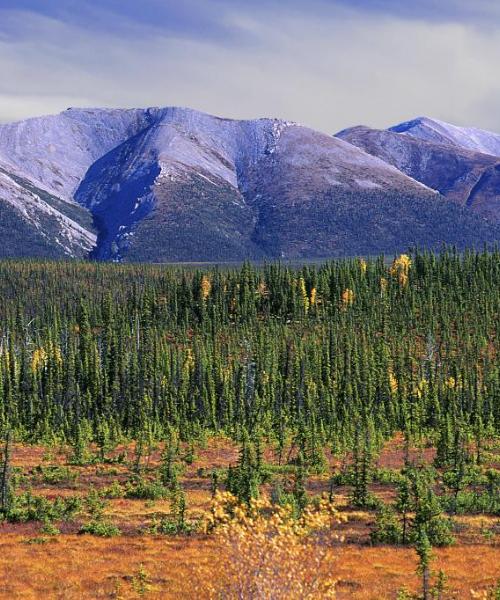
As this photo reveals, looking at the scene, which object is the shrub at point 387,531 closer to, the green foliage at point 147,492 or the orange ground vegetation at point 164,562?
the orange ground vegetation at point 164,562

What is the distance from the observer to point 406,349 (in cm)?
16938

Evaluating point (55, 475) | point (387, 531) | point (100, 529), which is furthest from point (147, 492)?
point (387, 531)

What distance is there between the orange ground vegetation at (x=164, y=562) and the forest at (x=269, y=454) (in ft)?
1.05

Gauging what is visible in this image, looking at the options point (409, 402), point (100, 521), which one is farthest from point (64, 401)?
point (100, 521)

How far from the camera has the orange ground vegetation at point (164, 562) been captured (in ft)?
140

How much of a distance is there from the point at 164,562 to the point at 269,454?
66583 mm

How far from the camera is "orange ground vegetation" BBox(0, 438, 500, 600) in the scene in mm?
42562

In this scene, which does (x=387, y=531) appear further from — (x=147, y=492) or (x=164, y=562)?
(x=147, y=492)

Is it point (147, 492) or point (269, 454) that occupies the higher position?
point (147, 492)

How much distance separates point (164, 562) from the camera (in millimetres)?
49438

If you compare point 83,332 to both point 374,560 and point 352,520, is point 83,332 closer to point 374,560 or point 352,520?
point 352,520

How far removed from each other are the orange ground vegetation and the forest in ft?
1.05

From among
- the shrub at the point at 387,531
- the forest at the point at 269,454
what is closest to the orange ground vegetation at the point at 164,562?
the forest at the point at 269,454

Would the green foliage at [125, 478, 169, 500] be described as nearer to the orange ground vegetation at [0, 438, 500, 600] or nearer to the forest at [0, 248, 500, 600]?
the forest at [0, 248, 500, 600]
